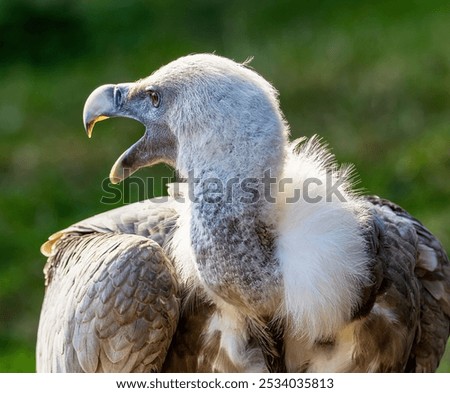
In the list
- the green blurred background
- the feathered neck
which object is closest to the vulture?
the feathered neck

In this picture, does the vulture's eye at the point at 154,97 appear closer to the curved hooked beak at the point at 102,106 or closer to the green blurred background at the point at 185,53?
the curved hooked beak at the point at 102,106

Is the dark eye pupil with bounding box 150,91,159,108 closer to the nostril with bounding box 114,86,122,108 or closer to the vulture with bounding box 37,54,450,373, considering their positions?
the vulture with bounding box 37,54,450,373

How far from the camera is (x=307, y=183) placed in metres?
4.10

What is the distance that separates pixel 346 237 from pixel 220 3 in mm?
7202

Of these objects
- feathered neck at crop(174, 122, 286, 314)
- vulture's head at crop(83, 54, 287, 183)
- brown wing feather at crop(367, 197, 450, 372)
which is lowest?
brown wing feather at crop(367, 197, 450, 372)

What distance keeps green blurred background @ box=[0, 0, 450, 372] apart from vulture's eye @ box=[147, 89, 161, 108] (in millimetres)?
3332

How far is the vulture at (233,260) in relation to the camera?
3846mm

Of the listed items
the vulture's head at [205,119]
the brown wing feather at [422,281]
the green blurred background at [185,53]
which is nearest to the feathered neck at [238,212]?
the vulture's head at [205,119]

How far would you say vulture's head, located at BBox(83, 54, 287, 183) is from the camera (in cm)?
383

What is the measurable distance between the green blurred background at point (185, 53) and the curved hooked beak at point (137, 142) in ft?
10.4

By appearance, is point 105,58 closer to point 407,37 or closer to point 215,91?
point 407,37

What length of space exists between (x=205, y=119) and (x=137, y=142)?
16.9 inches

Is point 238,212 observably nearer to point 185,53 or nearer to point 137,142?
point 137,142

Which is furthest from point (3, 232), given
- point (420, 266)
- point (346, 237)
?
point (346, 237)
